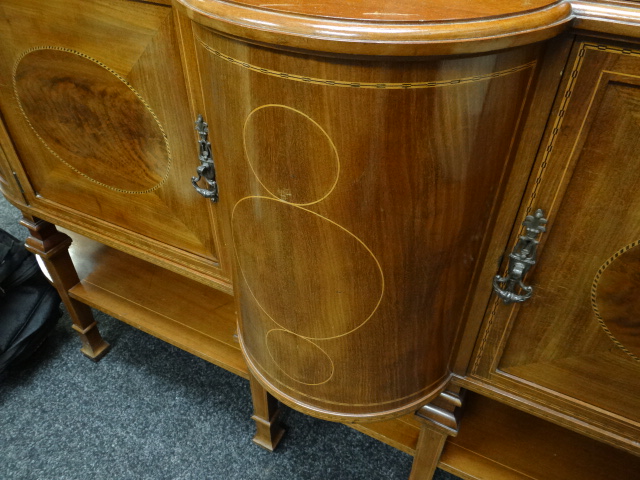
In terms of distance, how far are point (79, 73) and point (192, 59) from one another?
22 cm

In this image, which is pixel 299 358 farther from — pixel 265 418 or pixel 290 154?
pixel 265 418

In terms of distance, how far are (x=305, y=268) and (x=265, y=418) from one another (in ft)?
1.90

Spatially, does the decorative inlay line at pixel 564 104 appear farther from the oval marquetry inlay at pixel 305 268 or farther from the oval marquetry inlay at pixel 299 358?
the oval marquetry inlay at pixel 299 358

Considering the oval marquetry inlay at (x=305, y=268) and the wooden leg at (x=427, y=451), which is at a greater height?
the oval marquetry inlay at (x=305, y=268)

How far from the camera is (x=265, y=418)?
99cm

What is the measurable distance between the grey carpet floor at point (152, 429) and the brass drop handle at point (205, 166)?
0.66 meters

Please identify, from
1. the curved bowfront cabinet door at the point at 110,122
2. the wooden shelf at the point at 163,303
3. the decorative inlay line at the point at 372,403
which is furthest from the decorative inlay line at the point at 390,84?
the wooden shelf at the point at 163,303

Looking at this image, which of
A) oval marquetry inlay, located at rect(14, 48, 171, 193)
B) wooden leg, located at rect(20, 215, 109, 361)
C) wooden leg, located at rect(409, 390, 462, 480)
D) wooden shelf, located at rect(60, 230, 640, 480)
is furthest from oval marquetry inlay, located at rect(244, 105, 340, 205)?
wooden leg, located at rect(20, 215, 109, 361)

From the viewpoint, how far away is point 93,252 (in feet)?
4.12

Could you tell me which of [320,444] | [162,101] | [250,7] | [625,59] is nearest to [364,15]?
[250,7]

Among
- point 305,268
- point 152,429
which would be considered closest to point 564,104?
point 305,268

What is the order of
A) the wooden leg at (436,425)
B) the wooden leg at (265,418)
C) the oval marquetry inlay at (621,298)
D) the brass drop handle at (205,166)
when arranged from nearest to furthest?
the oval marquetry inlay at (621,298)
the brass drop handle at (205,166)
the wooden leg at (436,425)
the wooden leg at (265,418)

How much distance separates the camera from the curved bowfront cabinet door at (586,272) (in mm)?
416

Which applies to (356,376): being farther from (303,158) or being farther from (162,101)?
(162,101)
